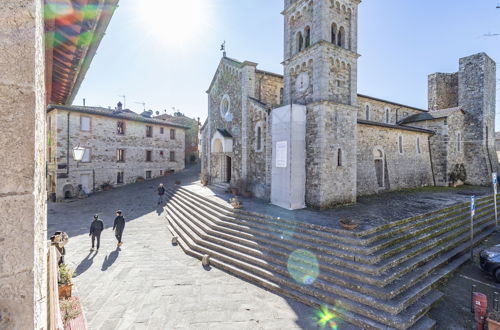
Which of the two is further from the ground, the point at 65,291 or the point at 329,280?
the point at 65,291

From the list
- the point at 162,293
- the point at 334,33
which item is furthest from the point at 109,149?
the point at 334,33

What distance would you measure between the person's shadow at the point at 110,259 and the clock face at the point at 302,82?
12.0m

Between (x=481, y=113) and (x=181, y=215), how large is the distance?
28.9 m

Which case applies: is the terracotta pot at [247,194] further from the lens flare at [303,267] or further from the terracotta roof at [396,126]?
the terracotta roof at [396,126]

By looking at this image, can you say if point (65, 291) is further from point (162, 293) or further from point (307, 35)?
point (307, 35)

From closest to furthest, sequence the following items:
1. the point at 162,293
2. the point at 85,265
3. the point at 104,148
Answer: the point at 162,293, the point at 85,265, the point at 104,148

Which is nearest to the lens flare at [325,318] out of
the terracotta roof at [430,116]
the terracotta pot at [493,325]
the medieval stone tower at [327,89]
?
the terracotta pot at [493,325]

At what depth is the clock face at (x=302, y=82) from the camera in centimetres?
1302

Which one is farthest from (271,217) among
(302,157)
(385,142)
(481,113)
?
(481,113)

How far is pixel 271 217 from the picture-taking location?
9.95m

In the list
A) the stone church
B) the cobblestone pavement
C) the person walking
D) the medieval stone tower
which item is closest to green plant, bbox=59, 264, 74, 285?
the cobblestone pavement

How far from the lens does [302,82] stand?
13281 mm

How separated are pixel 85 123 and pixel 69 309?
70.2 feet

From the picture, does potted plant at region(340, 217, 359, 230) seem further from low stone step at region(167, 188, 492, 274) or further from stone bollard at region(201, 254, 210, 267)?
stone bollard at region(201, 254, 210, 267)
